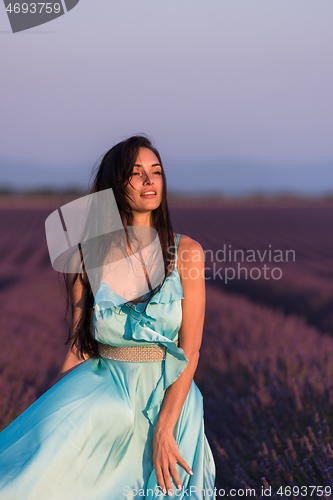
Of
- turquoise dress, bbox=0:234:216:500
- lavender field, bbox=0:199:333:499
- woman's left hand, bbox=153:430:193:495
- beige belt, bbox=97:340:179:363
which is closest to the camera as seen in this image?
turquoise dress, bbox=0:234:216:500

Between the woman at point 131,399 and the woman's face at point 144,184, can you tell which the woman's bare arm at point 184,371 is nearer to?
the woman at point 131,399

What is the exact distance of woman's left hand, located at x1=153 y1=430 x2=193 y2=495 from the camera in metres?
1.43

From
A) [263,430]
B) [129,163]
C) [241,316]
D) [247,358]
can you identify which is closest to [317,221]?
[241,316]

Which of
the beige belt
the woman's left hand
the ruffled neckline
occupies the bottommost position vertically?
the woman's left hand

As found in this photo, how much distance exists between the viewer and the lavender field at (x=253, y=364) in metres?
2.09

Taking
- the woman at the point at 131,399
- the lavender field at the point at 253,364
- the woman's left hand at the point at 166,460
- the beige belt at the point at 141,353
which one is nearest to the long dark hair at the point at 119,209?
the woman at the point at 131,399

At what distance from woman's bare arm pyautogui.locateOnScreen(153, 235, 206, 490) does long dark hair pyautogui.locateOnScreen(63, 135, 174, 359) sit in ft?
0.33

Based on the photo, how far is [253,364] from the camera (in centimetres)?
323

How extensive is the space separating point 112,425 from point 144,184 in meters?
0.86

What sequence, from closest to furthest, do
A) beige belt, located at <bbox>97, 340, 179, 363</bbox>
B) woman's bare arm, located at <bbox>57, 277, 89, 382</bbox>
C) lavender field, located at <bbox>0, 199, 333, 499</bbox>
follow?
beige belt, located at <bbox>97, 340, 179, 363</bbox>, woman's bare arm, located at <bbox>57, 277, 89, 382</bbox>, lavender field, located at <bbox>0, 199, 333, 499</bbox>

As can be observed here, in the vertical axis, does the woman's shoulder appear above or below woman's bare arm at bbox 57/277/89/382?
above

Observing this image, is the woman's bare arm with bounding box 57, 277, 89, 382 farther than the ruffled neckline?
Yes

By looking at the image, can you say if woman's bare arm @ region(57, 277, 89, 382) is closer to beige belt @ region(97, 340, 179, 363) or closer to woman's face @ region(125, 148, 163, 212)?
beige belt @ region(97, 340, 179, 363)

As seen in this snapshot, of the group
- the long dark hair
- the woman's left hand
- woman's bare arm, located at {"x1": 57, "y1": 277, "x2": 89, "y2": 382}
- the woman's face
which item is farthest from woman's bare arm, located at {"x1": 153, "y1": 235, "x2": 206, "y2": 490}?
woman's bare arm, located at {"x1": 57, "y1": 277, "x2": 89, "y2": 382}
